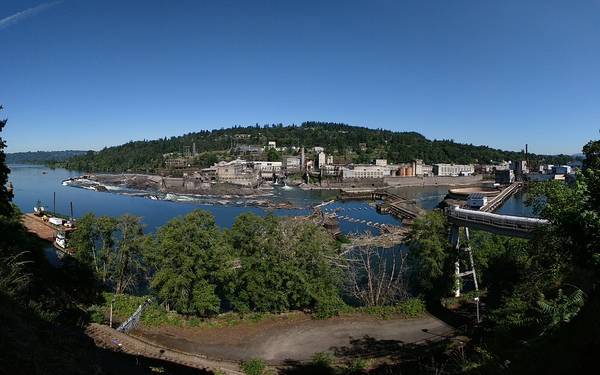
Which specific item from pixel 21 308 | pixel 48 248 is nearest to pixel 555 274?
pixel 21 308

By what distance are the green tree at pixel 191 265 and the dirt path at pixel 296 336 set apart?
89cm

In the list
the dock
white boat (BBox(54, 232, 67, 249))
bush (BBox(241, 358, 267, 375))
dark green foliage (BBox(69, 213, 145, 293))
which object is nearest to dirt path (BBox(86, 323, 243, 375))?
bush (BBox(241, 358, 267, 375))

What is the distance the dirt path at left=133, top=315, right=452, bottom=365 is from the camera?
33.6 ft

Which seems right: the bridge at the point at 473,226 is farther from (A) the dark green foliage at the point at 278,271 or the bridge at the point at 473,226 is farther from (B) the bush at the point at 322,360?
(B) the bush at the point at 322,360

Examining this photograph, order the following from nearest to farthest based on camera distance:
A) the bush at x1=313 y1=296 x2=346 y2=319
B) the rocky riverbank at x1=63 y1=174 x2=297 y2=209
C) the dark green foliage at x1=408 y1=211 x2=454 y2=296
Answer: the bush at x1=313 y1=296 x2=346 y2=319
the dark green foliage at x1=408 y1=211 x2=454 y2=296
the rocky riverbank at x1=63 y1=174 x2=297 y2=209

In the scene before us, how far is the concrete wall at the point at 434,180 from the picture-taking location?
77875 millimetres

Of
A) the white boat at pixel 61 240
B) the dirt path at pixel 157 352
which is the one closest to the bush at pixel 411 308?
the dirt path at pixel 157 352

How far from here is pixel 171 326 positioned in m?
11.8

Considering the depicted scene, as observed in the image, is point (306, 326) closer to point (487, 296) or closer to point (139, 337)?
point (139, 337)

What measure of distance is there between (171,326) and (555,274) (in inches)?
386

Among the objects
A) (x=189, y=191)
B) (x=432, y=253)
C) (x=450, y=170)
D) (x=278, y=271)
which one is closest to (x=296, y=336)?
(x=278, y=271)

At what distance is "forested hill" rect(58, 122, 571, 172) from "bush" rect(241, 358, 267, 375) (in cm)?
9797

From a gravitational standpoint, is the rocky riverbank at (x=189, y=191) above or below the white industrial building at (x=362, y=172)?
below

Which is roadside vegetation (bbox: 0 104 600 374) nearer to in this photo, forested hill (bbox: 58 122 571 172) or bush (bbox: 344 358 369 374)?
bush (bbox: 344 358 369 374)
